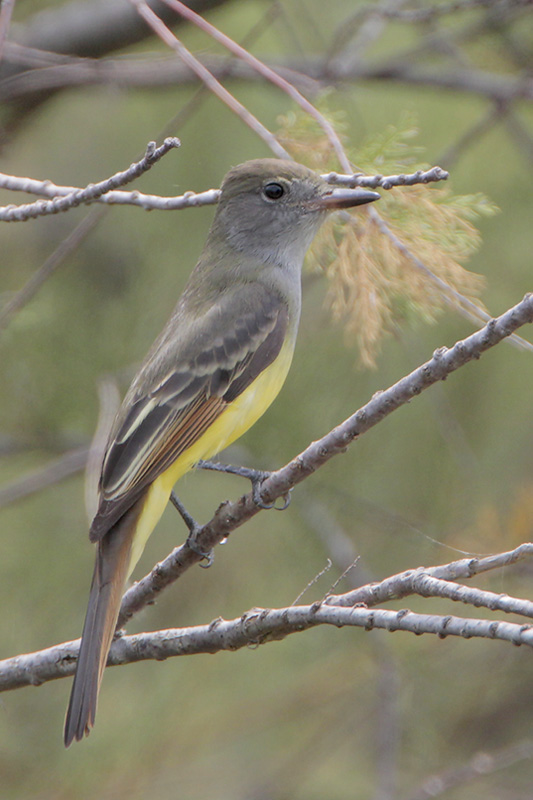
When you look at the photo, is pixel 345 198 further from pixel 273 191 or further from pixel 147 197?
pixel 147 197

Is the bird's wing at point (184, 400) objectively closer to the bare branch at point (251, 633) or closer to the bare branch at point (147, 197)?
the bare branch at point (251, 633)

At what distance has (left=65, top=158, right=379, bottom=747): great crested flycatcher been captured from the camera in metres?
3.18

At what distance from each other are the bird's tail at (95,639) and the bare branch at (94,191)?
102 cm

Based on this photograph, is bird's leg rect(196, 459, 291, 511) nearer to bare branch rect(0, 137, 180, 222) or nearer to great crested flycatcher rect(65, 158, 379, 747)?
great crested flycatcher rect(65, 158, 379, 747)

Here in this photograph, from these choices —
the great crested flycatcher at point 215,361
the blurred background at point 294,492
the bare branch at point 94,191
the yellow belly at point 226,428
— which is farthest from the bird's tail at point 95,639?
the blurred background at point 294,492

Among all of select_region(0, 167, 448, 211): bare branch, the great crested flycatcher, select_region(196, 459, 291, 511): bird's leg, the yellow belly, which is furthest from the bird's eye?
select_region(0, 167, 448, 211): bare branch

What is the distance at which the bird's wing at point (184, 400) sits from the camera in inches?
128

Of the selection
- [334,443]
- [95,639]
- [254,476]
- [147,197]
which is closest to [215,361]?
[254,476]

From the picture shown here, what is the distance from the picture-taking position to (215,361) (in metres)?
3.58

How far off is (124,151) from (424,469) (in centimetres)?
274

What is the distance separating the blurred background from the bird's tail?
59.3 inches

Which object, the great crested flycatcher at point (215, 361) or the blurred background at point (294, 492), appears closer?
the great crested flycatcher at point (215, 361)

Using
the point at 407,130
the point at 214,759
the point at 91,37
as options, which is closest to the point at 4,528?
the point at 214,759

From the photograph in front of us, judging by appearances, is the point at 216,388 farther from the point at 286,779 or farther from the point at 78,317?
the point at 286,779
